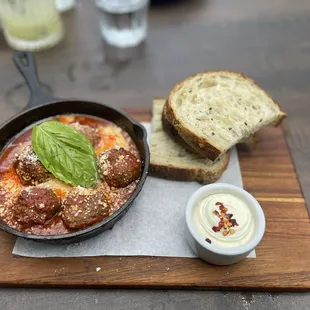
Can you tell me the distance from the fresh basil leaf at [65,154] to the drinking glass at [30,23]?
5.09 feet

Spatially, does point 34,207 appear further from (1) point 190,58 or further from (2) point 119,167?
(1) point 190,58

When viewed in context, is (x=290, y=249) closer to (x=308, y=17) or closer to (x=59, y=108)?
(x=59, y=108)

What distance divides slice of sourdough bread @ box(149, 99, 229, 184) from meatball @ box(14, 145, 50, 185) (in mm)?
658

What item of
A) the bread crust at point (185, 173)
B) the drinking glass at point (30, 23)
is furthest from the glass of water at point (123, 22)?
the bread crust at point (185, 173)

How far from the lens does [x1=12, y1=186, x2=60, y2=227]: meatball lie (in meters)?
2.05

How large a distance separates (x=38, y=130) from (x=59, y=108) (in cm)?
41

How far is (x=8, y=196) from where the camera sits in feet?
7.32

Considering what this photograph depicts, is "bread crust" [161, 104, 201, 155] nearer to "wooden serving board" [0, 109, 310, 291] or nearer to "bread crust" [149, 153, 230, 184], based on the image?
"bread crust" [149, 153, 230, 184]

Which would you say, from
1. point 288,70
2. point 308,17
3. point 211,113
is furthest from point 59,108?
point 308,17

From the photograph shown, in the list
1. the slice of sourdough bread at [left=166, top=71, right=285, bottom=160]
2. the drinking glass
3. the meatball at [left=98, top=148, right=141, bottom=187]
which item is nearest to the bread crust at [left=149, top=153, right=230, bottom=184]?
the slice of sourdough bread at [left=166, top=71, right=285, bottom=160]

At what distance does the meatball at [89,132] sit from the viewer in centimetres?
243

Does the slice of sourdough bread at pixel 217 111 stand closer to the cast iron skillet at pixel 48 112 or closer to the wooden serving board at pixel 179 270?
the cast iron skillet at pixel 48 112

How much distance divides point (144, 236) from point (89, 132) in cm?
70

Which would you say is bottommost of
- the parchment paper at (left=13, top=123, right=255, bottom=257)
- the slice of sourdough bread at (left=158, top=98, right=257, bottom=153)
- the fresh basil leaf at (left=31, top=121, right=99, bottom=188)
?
the parchment paper at (left=13, top=123, right=255, bottom=257)
